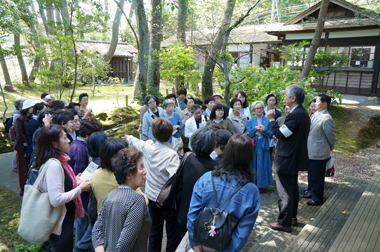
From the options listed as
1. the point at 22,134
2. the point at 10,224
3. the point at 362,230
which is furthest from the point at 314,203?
the point at 22,134

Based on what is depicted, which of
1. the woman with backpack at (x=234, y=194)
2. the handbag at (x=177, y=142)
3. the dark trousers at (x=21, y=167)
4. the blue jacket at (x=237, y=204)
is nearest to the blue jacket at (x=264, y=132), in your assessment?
the handbag at (x=177, y=142)

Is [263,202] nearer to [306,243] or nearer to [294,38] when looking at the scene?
[306,243]

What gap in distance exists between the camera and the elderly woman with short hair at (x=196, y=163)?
2379mm

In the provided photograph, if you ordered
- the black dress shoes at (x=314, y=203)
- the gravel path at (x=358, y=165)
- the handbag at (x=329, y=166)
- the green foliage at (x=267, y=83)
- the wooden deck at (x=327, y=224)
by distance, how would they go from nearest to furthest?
the wooden deck at (x=327, y=224) < the black dress shoes at (x=314, y=203) < the handbag at (x=329, y=166) < the gravel path at (x=358, y=165) < the green foliage at (x=267, y=83)

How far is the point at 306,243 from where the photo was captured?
309 cm

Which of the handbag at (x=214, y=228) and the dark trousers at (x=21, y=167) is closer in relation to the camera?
the handbag at (x=214, y=228)

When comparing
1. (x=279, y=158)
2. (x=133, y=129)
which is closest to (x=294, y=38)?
(x=133, y=129)

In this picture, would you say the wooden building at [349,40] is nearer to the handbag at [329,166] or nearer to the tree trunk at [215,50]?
the tree trunk at [215,50]

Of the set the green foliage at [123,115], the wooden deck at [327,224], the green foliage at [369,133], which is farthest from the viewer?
the green foliage at [123,115]

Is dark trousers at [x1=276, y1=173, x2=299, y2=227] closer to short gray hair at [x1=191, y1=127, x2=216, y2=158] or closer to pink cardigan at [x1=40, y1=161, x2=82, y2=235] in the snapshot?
short gray hair at [x1=191, y1=127, x2=216, y2=158]

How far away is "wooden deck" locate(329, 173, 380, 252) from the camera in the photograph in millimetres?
2719

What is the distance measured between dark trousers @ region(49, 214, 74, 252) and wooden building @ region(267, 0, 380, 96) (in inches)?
570

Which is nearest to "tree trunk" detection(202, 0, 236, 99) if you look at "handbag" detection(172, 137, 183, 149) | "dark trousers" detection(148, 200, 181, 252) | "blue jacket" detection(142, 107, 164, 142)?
"blue jacket" detection(142, 107, 164, 142)

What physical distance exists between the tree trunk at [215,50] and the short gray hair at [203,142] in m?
6.80
